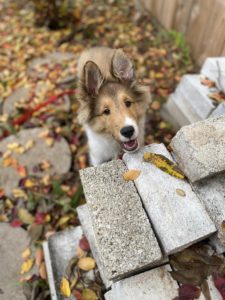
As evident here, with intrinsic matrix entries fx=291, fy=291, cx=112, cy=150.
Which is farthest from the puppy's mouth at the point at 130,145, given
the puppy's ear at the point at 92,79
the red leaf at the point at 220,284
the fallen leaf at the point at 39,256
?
the fallen leaf at the point at 39,256

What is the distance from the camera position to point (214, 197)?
2150mm

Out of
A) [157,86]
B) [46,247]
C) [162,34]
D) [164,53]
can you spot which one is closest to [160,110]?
[157,86]

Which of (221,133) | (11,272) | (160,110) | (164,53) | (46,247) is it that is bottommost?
(11,272)

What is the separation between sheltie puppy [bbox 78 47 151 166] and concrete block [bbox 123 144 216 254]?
1.43ft

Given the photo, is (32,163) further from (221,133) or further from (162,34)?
(162,34)

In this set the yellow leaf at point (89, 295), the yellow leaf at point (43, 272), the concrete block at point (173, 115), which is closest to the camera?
the yellow leaf at point (89, 295)

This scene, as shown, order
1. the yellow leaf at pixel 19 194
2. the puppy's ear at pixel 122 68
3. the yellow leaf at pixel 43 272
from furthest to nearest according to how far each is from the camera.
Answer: the yellow leaf at pixel 19 194, the yellow leaf at pixel 43 272, the puppy's ear at pixel 122 68

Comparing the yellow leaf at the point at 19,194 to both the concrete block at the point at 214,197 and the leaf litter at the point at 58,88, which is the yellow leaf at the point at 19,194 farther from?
the concrete block at the point at 214,197

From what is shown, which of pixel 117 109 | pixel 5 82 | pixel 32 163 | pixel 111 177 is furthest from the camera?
pixel 5 82

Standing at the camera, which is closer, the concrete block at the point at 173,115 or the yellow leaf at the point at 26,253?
the yellow leaf at the point at 26,253

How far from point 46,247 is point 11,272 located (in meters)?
0.43

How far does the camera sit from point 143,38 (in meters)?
5.51

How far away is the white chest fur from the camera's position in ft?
10.6

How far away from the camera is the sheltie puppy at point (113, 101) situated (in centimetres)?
272
